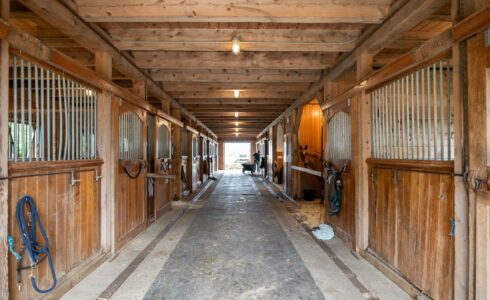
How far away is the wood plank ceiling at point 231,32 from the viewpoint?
2.61 meters

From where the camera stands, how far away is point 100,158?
302 cm

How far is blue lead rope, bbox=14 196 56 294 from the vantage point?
1856 millimetres

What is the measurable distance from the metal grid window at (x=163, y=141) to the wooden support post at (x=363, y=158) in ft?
12.4

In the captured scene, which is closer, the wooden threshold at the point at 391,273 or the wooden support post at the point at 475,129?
the wooden support post at the point at 475,129

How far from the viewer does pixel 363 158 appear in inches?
123

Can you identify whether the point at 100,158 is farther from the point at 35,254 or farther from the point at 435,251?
the point at 435,251

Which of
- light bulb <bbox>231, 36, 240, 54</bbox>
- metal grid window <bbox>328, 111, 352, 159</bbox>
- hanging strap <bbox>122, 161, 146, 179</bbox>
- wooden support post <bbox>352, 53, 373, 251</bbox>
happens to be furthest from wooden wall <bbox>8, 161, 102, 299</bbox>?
metal grid window <bbox>328, 111, 352, 159</bbox>

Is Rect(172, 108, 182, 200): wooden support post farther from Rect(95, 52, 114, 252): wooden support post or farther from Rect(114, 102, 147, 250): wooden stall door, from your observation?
Rect(95, 52, 114, 252): wooden support post

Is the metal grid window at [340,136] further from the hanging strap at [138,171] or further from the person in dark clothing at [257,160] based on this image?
the person in dark clothing at [257,160]

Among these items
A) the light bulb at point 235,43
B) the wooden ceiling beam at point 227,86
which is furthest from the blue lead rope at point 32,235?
the wooden ceiling beam at point 227,86

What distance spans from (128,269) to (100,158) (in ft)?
3.85

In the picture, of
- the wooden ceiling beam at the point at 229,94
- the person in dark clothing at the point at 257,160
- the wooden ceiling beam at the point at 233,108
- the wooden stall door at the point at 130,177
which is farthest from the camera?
the person in dark clothing at the point at 257,160

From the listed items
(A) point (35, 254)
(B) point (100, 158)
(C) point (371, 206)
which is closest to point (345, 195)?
(C) point (371, 206)

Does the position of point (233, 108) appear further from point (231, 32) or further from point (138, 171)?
point (231, 32)
